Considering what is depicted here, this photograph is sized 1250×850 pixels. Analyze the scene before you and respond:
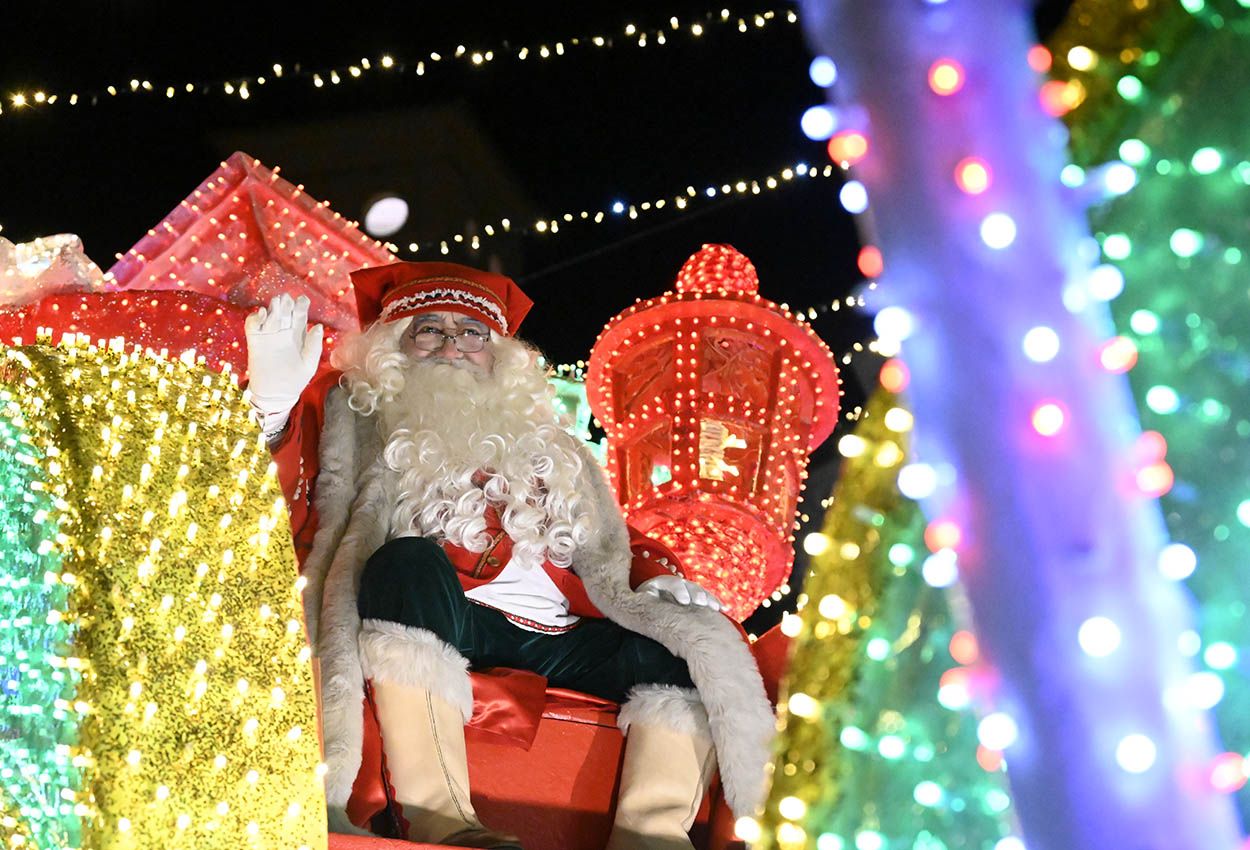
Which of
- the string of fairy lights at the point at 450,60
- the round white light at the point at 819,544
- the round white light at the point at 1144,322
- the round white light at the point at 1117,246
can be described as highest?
the string of fairy lights at the point at 450,60

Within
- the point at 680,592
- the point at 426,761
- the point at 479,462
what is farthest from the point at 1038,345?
the point at 479,462

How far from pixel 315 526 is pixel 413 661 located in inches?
24.8

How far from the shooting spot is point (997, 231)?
31.9 inches

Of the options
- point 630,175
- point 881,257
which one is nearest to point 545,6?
point 630,175

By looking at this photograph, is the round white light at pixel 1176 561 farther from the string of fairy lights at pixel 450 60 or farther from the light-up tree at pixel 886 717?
the string of fairy lights at pixel 450 60

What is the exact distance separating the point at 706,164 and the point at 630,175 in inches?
15.4

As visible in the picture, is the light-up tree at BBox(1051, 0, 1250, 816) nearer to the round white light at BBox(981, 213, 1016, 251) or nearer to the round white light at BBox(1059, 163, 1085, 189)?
the round white light at BBox(1059, 163, 1085, 189)

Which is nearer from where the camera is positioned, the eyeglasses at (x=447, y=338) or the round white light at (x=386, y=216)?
the eyeglasses at (x=447, y=338)

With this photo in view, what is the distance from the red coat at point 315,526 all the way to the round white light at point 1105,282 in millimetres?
2335

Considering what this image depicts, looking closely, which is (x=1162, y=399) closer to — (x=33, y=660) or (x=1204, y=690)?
(x=1204, y=690)

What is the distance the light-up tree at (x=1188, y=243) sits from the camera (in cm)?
91

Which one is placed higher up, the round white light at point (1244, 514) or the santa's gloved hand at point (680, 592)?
the santa's gloved hand at point (680, 592)

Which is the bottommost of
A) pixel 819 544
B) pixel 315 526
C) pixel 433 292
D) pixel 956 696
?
pixel 956 696

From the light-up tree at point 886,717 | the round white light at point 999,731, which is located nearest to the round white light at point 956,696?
the light-up tree at point 886,717
